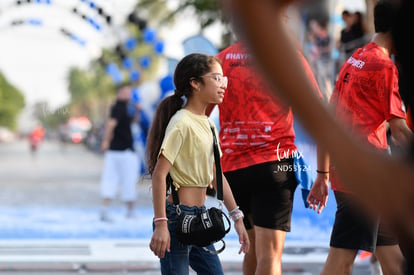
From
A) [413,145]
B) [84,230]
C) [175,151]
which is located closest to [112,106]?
[84,230]

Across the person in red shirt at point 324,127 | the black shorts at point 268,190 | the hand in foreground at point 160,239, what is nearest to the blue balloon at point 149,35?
the black shorts at point 268,190

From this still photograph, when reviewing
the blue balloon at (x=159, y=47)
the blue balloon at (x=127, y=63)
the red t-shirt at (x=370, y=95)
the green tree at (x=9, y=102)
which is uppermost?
the blue balloon at (x=159, y=47)

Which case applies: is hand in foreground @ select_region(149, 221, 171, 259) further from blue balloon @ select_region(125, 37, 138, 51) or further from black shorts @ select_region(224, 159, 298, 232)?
blue balloon @ select_region(125, 37, 138, 51)

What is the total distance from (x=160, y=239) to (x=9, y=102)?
Answer: 130079 millimetres

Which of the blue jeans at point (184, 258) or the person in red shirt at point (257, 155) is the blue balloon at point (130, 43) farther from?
the blue jeans at point (184, 258)

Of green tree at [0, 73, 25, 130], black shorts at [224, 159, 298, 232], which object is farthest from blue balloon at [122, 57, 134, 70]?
green tree at [0, 73, 25, 130]

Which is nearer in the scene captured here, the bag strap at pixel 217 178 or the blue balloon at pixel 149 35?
the bag strap at pixel 217 178

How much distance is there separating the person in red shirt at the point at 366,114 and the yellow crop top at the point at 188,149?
0.71 metres

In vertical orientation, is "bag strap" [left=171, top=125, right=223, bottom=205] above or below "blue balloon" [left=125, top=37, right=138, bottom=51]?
below

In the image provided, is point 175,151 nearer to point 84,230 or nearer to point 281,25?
point 281,25

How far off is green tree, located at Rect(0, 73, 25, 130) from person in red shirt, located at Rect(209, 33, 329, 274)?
116466mm

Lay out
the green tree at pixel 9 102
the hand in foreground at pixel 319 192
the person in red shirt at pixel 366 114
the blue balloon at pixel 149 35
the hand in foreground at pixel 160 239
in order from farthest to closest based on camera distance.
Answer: the green tree at pixel 9 102 → the blue balloon at pixel 149 35 → the hand in foreground at pixel 319 192 → the person in red shirt at pixel 366 114 → the hand in foreground at pixel 160 239

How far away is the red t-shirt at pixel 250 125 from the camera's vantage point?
486cm

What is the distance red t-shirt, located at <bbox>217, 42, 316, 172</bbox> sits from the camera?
15.9 feet
